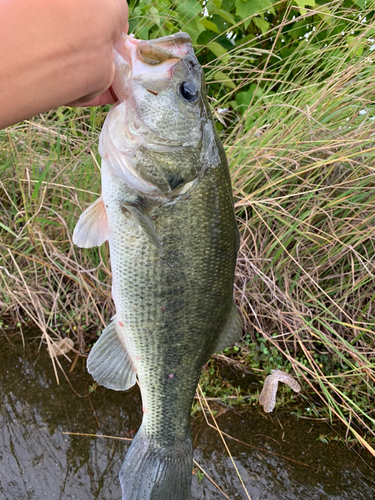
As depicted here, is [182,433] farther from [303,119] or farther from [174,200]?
[303,119]

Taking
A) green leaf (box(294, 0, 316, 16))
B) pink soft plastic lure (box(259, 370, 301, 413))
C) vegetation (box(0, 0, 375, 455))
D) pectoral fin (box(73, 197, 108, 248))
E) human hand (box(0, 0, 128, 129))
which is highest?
human hand (box(0, 0, 128, 129))

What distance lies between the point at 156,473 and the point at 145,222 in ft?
3.12

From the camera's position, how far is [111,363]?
4.43 feet

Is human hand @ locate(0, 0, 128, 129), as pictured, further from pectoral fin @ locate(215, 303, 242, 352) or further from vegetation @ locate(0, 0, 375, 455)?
vegetation @ locate(0, 0, 375, 455)

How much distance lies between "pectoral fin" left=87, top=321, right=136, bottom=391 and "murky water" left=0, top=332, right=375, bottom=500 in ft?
2.60

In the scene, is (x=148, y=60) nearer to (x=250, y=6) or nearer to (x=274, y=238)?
(x=274, y=238)

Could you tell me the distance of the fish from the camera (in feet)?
3.78

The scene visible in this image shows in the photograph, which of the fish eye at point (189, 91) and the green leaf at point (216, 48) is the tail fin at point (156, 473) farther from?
the green leaf at point (216, 48)

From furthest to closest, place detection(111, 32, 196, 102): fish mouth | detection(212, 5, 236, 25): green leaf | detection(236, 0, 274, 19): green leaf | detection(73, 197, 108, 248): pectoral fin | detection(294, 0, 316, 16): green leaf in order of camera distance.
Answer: detection(236, 0, 274, 19): green leaf, detection(212, 5, 236, 25): green leaf, detection(294, 0, 316, 16): green leaf, detection(73, 197, 108, 248): pectoral fin, detection(111, 32, 196, 102): fish mouth

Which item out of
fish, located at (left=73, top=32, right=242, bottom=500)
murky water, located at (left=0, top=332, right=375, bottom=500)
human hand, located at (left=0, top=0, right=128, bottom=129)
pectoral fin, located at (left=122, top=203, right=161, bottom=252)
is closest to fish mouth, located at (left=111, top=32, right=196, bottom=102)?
fish, located at (left=73, top=32, right=242, bottom=500)

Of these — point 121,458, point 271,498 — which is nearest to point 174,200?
point 121,458

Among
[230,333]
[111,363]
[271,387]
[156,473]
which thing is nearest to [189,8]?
[230,333]

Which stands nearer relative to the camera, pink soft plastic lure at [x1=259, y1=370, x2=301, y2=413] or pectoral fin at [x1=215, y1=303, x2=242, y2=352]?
pectoral fin at [x1=215, y1=303, x2=242, y2=352]

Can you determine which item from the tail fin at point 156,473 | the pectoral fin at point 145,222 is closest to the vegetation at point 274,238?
the tail fin at point 156,473
